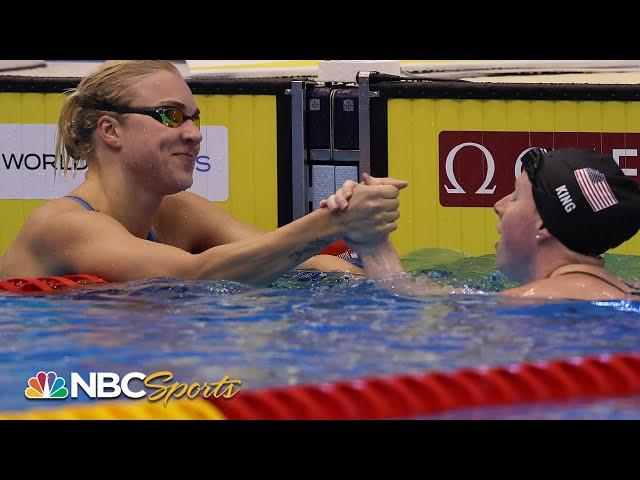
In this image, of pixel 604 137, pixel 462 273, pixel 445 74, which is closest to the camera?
pixel 462 273

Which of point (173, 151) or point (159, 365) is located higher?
point (173, 151)

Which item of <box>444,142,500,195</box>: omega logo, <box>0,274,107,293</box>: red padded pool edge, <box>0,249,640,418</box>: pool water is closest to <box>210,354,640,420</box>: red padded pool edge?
<box>0,249,640,418</box>: pool water

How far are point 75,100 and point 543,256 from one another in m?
1.90

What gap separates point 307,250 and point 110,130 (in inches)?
37.6

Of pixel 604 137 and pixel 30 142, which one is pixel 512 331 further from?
pixel 30 142

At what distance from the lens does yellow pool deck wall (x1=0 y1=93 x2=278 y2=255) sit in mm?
5574

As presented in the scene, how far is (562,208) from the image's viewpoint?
3432 mm

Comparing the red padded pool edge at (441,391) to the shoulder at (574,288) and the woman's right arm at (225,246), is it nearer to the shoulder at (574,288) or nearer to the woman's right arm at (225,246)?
the shoulder at (574,288)

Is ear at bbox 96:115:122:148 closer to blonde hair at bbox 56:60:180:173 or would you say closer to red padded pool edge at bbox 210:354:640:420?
blonde hair at bbox 56:60:180:173

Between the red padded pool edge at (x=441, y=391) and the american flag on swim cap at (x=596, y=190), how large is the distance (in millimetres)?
609

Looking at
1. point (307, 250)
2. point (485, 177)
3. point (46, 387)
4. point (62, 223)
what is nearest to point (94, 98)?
point (62, 223)

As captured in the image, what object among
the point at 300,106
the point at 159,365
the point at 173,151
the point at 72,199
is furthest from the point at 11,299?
the point at 300,106

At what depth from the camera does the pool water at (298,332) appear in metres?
2.79

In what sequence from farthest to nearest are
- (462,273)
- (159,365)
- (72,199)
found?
(462,273)
(72,199)
(159,365)
